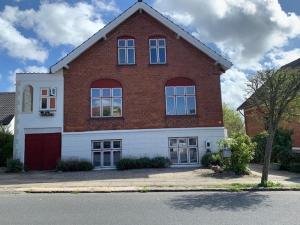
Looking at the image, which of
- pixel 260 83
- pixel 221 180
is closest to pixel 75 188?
pixel 221 180

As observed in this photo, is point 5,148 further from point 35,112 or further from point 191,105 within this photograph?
point 191,105

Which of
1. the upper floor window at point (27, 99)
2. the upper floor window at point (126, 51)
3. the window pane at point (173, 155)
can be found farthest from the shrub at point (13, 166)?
the window pane at point (173, 155)

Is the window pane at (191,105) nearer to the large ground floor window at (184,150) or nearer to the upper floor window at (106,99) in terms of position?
the large ground floor window at (184,150)

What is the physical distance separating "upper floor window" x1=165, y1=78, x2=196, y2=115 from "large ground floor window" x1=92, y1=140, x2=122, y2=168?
3.97 metres

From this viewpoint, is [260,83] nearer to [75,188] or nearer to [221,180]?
[221,180]

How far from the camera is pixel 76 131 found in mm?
24062

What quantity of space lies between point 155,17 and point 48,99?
863 cm

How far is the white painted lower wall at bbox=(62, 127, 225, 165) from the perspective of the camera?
23.9m

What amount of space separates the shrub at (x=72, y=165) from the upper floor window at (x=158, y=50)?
25.8 feet

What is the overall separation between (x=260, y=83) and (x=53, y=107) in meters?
13.5

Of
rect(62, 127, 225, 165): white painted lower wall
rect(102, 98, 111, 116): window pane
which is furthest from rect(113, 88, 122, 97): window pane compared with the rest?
rect(62, 127, 225, 165): white painted lower wall

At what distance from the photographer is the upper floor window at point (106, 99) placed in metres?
24.4

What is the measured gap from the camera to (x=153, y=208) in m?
10.9

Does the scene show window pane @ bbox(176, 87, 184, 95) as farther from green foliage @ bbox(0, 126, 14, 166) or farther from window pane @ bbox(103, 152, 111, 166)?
green foliage @ bbox(0, 126, 14, 166)
